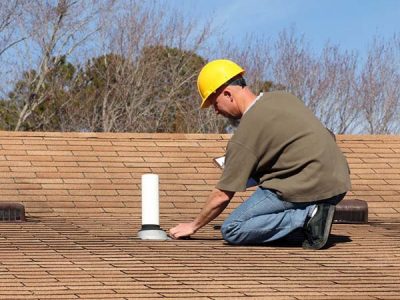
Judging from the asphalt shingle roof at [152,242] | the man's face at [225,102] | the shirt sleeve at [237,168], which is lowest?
the asphalt shingle roof at [152,242]

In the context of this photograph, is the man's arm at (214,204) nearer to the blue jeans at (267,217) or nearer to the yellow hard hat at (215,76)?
the blue jeans at (267,217)

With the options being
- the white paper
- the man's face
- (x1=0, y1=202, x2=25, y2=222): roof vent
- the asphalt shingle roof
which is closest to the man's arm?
the asphalt shingle roof

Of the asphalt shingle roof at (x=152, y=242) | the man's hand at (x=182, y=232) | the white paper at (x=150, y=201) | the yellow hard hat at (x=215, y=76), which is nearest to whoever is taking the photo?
the asphalt shingle roof at (x=152, y=242)

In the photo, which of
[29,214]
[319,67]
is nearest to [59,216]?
[29,214]

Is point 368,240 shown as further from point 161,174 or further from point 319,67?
point 319,67

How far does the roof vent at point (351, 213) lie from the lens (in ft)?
28.0

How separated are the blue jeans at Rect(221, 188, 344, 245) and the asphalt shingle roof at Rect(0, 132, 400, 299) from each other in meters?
0.12

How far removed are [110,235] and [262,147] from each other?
1527 mm

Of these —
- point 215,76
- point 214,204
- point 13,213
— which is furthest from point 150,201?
point 13,213

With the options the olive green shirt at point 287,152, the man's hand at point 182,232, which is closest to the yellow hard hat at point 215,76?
the olive green shirt at point 287,152

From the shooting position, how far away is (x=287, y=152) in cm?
646

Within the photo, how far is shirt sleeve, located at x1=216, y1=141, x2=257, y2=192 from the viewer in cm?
628

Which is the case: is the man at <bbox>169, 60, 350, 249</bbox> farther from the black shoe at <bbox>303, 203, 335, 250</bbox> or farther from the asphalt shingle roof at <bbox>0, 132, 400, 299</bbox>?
the asphalt shingle roof at <bbox>0, 132, 400, 299</bbox>

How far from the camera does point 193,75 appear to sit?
120 feet
